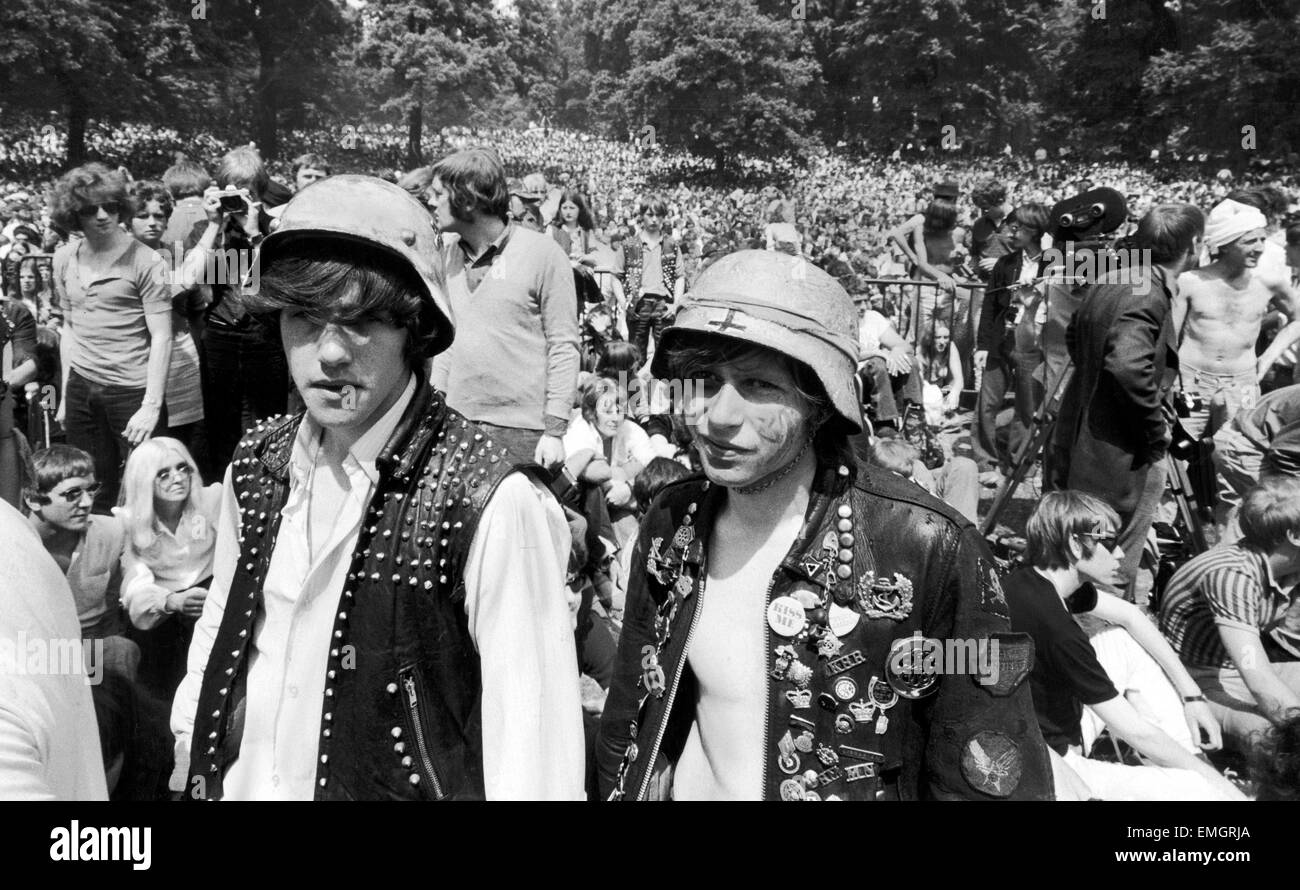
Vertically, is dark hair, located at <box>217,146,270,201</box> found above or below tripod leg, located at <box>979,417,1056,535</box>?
above

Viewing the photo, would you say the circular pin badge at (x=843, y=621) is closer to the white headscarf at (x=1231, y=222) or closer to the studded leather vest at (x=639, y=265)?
the white headscarf at (x=1231, y=222)

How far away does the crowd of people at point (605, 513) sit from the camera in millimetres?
1924

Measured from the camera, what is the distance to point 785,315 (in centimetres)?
220

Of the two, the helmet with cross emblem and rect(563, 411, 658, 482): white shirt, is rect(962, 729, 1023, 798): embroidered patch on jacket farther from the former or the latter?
rect(563, 411, 658, 482): white shirt

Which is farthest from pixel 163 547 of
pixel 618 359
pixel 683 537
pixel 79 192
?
pixel 618 359

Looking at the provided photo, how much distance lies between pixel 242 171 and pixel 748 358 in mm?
4077

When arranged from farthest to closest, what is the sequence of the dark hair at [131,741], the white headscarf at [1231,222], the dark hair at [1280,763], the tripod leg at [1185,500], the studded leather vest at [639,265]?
the studded leather vest at [639,265] → the white headscarf at [1231,222] → the tripod leg at [1185,500] → the dark hair at [131,741] → the dark hair at [1280,763]

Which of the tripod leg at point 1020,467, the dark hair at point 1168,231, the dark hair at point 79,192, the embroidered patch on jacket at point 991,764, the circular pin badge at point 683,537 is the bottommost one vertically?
the embroidered patch on jacket at point 991,764

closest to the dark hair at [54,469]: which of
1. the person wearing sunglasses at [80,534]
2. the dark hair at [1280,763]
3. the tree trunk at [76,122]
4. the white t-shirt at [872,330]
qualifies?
the person wearing sunglasses at [80,534]

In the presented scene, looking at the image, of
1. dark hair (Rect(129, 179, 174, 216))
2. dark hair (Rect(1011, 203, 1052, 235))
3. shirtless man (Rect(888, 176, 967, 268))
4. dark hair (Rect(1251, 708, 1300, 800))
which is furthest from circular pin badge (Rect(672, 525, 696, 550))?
shirtless man (Rect(888, 176, 967, 268))

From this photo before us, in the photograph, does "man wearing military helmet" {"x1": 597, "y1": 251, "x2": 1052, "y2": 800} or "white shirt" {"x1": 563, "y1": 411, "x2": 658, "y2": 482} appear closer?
"man wearing military helmet" {"x1": 597, "y1": 251, "x2": 1052, "y2": 800}

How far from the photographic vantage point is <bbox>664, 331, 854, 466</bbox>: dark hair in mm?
2240

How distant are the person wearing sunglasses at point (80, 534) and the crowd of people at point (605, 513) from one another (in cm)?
1

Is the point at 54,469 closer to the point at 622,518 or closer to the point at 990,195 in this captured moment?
the point at 622,518
